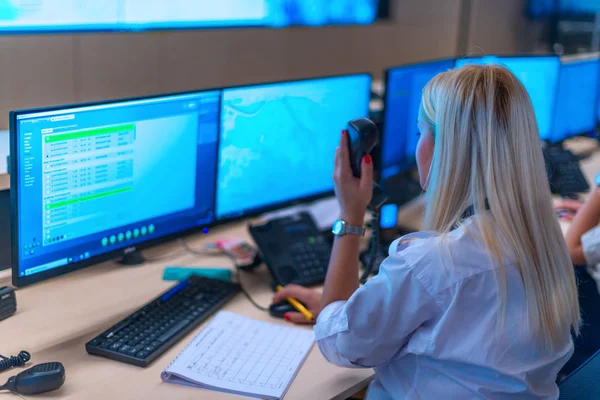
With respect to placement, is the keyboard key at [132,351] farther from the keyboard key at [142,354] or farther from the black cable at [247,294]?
the black cable at [247,294]

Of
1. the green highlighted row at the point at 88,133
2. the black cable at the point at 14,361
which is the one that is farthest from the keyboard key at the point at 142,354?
the green highlighted row at the point at 88,133

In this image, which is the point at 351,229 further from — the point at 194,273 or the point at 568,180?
the point at 568,180

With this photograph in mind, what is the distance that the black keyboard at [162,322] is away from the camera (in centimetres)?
133

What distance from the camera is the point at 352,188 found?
4.92 ft

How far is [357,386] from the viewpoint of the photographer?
1.32 meters

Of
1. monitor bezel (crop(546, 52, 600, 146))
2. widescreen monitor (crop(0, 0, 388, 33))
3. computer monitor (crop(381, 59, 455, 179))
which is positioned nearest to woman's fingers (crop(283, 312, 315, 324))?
computer monitor (crop(381, 59, 455, 179))

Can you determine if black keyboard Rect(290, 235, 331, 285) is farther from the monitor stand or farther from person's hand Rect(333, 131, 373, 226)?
the monitor stand

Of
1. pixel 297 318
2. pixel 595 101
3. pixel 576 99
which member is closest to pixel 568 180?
pixel 576 99

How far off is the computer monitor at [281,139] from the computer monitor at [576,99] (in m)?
1.24

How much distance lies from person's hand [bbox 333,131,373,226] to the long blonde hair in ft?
1.02

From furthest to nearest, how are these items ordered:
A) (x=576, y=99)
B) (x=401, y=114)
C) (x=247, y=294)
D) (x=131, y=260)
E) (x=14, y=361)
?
(x=576, y=99) → (x=401, y=114) → (x=131, y=260) → (x=247, y=294) → (x=14, y=361)

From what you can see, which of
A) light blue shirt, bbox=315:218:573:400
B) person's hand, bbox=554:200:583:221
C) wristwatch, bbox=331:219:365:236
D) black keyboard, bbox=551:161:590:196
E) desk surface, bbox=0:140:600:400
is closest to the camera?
light blue shirt, bbox=315:218:573:400

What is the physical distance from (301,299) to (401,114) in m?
0.83

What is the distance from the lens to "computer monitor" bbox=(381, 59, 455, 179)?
2068 mm
